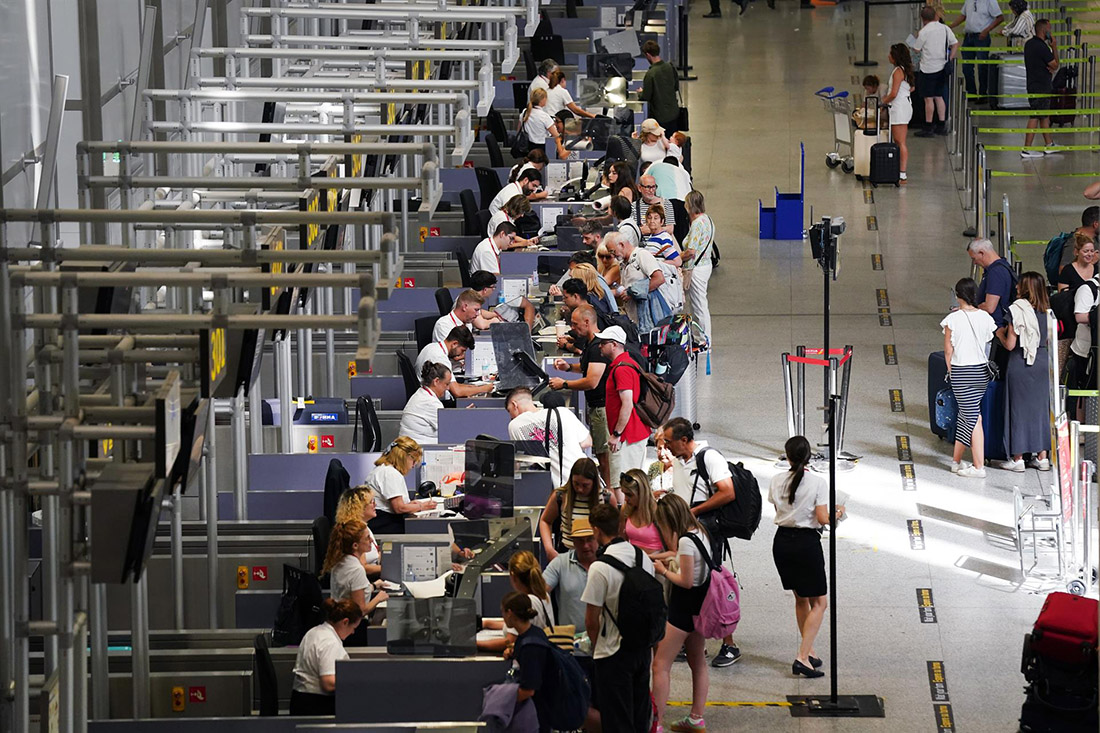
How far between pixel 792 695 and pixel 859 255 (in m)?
9.96

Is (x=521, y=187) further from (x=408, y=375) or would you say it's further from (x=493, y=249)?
(x=408, y=375)

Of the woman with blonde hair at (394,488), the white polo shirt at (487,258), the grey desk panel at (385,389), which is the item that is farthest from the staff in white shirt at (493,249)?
the woman with blonde hair at (394,488)

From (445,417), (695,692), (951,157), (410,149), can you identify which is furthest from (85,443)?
(951,157)

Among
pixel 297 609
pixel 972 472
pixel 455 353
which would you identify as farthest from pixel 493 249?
pixel 297 609

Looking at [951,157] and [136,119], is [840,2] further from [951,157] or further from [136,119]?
[136,119]

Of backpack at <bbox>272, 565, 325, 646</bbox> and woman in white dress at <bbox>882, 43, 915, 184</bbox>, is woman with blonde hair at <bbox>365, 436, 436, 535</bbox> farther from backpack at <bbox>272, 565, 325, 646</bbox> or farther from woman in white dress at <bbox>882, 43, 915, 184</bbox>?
woman in white dress at <bbox>882, 43, 915, 184</bbox>

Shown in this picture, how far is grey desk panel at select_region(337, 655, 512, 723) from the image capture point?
8148 millimetres

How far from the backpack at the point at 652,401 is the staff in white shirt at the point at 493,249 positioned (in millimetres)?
2991

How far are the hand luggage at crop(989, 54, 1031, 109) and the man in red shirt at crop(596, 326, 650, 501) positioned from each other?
46.0 feet

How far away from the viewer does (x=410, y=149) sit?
338 inches

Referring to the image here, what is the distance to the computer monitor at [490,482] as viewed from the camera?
402 inches

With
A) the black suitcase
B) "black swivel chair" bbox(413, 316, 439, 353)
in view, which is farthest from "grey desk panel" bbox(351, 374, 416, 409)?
the black suitcase

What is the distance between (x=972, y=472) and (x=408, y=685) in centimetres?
666

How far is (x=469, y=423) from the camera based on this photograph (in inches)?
462
